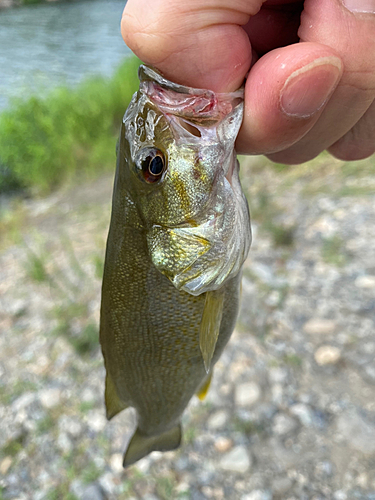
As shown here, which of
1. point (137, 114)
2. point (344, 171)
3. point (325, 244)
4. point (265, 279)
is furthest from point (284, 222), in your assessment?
point (137, 114)

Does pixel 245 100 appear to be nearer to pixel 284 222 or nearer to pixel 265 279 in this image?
pixel 265 279

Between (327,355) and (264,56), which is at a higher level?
(264,56)

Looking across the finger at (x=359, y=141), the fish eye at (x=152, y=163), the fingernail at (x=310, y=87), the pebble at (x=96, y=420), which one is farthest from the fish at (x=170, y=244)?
the pebble at (x=96, y=420)

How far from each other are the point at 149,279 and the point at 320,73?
33.9 inches

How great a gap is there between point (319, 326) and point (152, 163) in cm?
233

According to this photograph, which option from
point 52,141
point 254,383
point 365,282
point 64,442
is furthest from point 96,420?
point 52,141

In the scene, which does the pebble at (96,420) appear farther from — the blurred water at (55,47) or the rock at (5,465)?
the blurred water at (55,47)

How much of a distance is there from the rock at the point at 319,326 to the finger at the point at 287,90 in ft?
7.17

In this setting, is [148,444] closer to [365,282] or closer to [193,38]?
[193,38]

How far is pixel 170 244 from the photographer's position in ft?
4.33

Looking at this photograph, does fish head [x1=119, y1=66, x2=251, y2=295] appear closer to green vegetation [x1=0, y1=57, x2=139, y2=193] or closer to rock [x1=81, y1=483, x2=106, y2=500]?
rock [x1=81, y1=483, x2=106, y2=500]

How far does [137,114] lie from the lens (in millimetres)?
1194

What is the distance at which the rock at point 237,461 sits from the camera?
8.00ft

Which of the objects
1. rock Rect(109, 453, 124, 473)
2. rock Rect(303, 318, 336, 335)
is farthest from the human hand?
rock Rect(109, 453, 124, 473)
